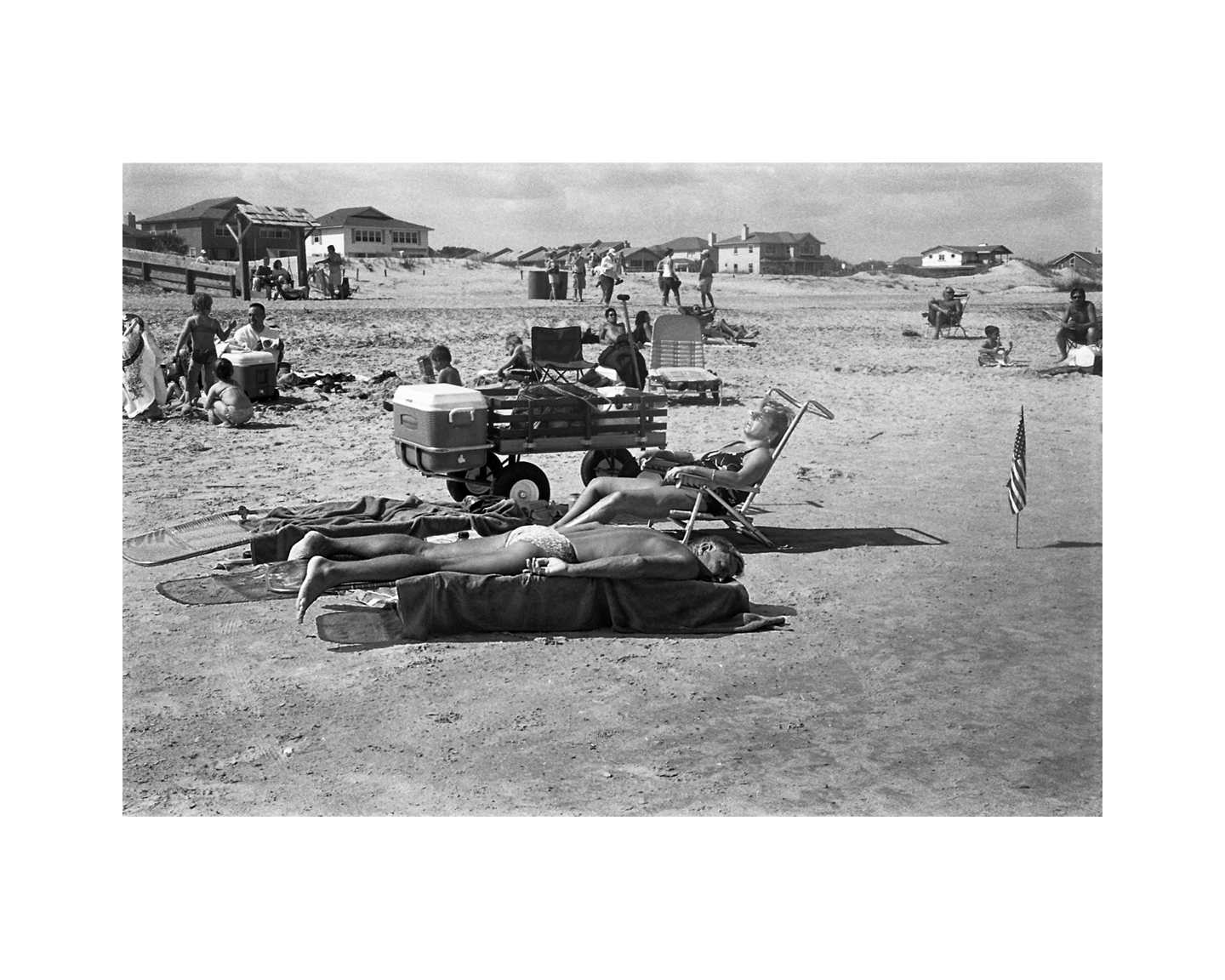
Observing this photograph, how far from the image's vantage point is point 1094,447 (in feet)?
32.5

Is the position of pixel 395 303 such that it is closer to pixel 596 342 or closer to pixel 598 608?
pixel 596 342

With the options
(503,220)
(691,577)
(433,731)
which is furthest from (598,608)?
(503,220)

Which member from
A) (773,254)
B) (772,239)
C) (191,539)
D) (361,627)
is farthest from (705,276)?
(361,627)

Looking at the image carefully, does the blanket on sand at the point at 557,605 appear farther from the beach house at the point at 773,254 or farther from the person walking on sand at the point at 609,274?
the person walking on sand at the point at 609,274

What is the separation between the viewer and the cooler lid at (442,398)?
909 cm

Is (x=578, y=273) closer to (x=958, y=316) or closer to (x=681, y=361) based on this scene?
(x=681, y=361)


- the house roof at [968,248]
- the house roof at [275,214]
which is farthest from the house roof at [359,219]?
the house roof at [968,248]

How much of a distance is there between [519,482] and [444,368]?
1.48 m

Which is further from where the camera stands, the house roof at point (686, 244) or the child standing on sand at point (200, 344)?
the child standing on sand at point (200, 344)

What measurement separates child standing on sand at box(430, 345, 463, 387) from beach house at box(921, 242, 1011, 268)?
3.67 m

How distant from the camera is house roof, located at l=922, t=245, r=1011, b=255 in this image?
1045 centimetres

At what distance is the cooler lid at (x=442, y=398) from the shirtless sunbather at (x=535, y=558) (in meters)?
1.56

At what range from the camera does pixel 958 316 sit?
476 inches
